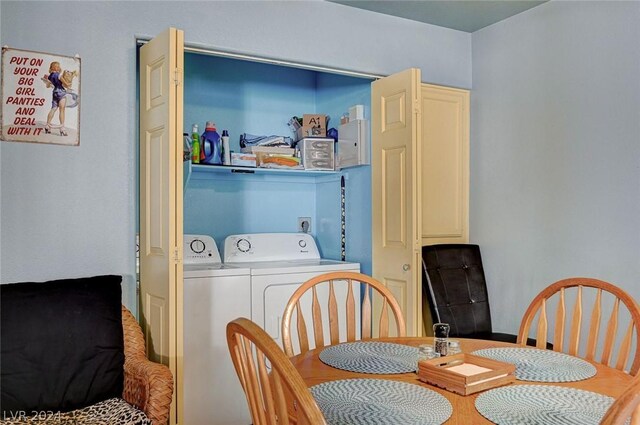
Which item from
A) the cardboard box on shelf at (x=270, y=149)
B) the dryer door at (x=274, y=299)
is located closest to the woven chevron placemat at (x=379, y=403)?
the dryer door at (x=274, y=299)

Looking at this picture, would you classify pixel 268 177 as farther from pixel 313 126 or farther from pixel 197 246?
pixel 197 246

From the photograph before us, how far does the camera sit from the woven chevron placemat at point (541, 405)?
1.19 metres

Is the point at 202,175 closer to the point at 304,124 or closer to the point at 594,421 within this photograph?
the point at 304,124

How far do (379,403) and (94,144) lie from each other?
1.94 meters

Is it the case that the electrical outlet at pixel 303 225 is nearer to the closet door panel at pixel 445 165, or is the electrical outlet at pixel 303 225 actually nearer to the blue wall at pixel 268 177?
the blue wall at pixel 268 177

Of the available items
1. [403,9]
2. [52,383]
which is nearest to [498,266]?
[403,9]

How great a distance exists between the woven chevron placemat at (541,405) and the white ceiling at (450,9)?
2496mm

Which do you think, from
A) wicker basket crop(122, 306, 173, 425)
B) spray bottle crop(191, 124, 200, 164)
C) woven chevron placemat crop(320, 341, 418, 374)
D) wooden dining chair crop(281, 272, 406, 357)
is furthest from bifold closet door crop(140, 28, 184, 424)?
woven chevron placemat crop(320, 341, 418, 374)

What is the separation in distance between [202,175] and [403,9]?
5.68ft

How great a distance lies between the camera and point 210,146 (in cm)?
341

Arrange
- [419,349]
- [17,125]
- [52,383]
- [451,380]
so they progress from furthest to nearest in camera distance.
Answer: [17,125] < [52,383] < [419,349] < [451,380]

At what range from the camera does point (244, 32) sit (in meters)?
2.90

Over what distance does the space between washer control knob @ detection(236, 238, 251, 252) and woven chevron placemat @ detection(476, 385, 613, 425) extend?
7.94 feet

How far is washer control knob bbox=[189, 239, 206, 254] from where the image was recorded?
338 cm
